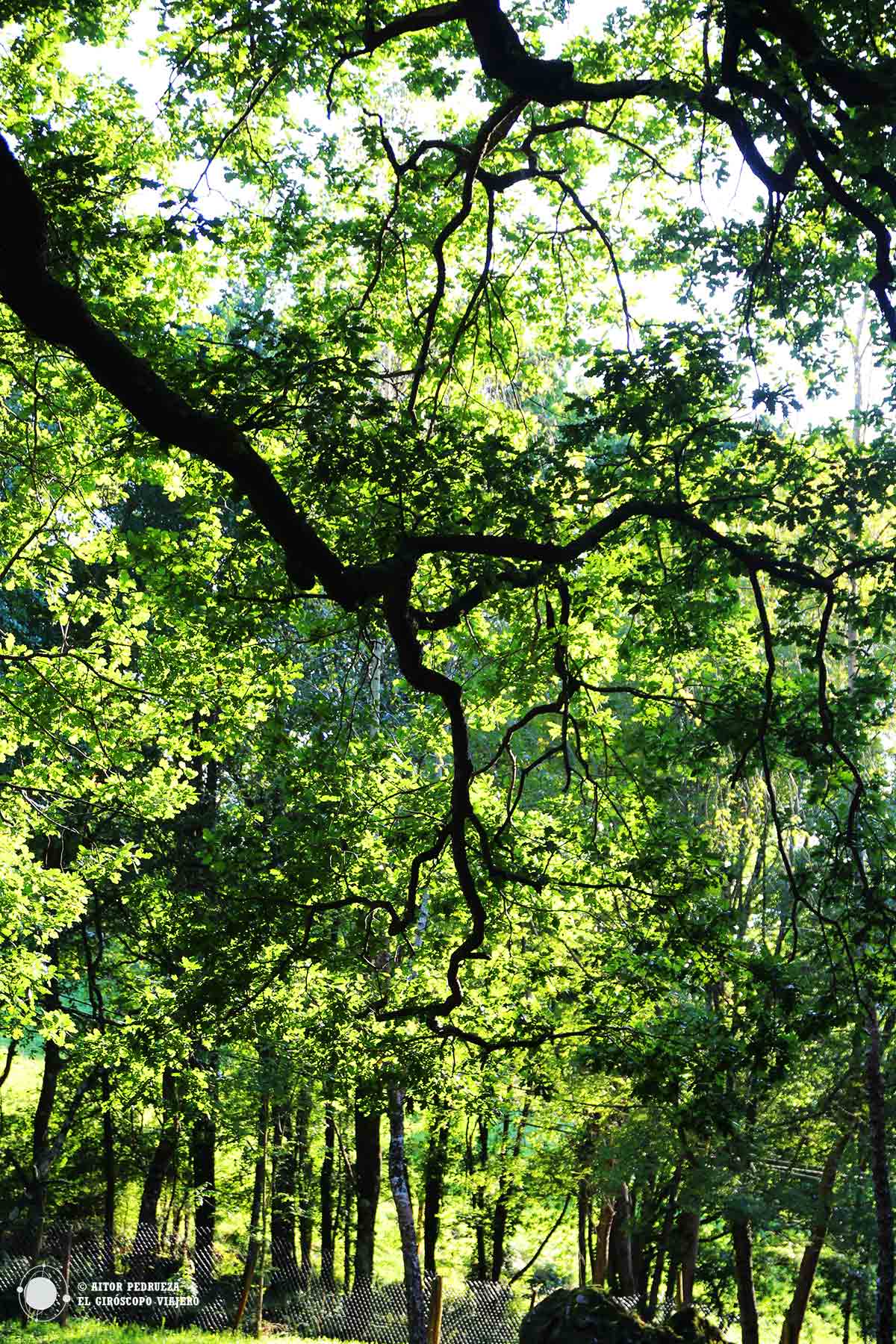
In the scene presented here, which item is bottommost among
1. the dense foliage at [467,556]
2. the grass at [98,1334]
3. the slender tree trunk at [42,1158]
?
the grass at [98,1334]

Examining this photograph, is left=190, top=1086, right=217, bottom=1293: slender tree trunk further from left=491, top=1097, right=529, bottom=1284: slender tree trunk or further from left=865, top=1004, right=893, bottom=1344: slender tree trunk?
left=865, top=1004, right=893, bottom=1344: slender tree trunk

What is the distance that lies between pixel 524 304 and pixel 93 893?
829 cm

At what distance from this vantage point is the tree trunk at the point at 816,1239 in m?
13.7

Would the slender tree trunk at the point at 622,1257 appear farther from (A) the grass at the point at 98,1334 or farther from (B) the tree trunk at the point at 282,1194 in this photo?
(B) the tree trunk at the point at 282,1194

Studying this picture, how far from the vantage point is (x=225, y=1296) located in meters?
18.0

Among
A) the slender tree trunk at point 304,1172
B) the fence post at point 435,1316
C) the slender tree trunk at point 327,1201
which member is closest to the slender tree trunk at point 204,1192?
the slender tree trunk at point 304,1172

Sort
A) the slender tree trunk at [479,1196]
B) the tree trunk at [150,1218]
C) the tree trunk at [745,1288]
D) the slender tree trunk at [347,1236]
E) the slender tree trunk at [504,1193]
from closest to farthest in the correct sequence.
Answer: the tree trunk at [745,1288] → the slender tree trunk at [504,1193] → the tree trunk at [150,1218] → the slender tree trunk at [479,1196] → the slender tree trunk at [347,1236]

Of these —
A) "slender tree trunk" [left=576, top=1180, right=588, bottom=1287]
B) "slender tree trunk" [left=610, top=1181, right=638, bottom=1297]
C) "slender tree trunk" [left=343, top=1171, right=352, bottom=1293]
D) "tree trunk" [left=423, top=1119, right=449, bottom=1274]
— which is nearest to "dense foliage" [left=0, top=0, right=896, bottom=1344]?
"slender tree trunk" [left=610, top=1181, right=638, bottom=1297]

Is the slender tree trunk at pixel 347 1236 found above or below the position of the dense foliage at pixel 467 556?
below

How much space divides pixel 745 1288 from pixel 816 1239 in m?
1.75

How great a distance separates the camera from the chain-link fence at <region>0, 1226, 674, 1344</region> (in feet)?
54.5

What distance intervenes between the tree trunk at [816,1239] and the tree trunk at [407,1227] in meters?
4.97

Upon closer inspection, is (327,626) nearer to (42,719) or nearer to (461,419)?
(461,419)

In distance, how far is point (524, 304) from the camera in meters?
9.84
